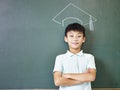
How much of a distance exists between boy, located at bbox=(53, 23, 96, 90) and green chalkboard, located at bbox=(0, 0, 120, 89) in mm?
129

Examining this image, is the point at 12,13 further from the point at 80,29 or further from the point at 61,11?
the point at 80,29

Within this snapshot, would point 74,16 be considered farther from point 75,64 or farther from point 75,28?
point 75,64

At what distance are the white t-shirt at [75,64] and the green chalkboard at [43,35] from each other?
15 centimetres

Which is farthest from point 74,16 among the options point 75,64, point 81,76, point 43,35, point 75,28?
point 81,76

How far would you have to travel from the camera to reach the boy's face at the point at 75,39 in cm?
201

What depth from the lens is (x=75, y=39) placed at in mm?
2008

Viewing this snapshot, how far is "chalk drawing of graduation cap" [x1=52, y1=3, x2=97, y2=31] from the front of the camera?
6.98 ft

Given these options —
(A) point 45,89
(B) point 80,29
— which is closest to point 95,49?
(B) point 80,29

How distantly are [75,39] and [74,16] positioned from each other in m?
0.26

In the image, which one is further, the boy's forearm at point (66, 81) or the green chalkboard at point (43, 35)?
the green chalkboard at point (43, 35)

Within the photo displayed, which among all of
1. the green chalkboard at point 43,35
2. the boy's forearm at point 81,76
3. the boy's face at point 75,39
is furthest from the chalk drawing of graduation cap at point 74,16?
the boy's forearm at point 81,76

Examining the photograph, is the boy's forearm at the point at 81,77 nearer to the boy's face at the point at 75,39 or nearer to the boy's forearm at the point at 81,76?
the boy's forearm at the point at 81,76

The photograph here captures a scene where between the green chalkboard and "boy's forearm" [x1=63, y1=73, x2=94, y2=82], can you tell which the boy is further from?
the green chalkboard

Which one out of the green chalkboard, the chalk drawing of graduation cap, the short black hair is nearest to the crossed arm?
the green chalkboard
